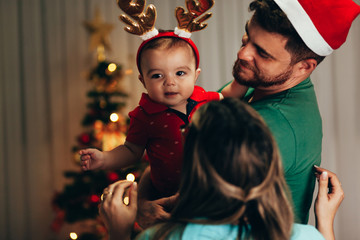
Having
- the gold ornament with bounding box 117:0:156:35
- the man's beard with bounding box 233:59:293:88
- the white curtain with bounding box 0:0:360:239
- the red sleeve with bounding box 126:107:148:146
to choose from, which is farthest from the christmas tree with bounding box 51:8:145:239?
the man's beard with bounding box 233:59:293:88

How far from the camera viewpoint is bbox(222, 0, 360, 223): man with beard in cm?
120

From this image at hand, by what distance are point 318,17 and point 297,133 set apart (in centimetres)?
45

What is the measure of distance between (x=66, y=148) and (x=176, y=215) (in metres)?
2.97

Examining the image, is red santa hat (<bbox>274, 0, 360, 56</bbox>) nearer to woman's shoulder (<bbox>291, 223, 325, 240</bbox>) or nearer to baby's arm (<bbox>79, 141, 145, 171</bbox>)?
woman's shoulder (<bbox>291, 223, 325, 240</bbox>)

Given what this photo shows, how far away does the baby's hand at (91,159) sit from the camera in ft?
4.64

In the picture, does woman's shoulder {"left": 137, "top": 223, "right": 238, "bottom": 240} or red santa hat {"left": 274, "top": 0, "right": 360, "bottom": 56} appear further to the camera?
red santa hat {"left": 274, "top": 0, "right": 360, "bottom": 56}

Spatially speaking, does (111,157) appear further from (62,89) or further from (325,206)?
(62,89)

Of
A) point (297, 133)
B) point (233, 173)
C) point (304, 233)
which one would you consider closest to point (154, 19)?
point (297, 133)

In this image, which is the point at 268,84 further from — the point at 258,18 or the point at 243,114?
the point at 243,114

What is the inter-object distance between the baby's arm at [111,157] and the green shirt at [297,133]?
A: 22.4 inches

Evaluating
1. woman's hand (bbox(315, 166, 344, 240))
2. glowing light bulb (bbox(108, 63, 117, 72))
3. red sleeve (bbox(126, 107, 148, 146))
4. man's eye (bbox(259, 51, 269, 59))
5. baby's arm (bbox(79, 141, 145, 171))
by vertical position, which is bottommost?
woman's hand (bbox(315, 166, 344, 240))

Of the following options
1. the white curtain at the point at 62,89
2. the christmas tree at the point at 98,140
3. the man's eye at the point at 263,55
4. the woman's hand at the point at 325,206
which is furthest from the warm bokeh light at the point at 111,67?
the woman's hand at the point at 325,206

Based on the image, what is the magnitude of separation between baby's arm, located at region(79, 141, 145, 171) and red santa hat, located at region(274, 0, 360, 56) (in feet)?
2.62

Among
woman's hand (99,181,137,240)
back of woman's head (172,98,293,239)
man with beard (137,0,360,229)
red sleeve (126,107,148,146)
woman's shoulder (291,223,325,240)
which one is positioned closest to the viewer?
back of woman's head (172,98,293,239)
